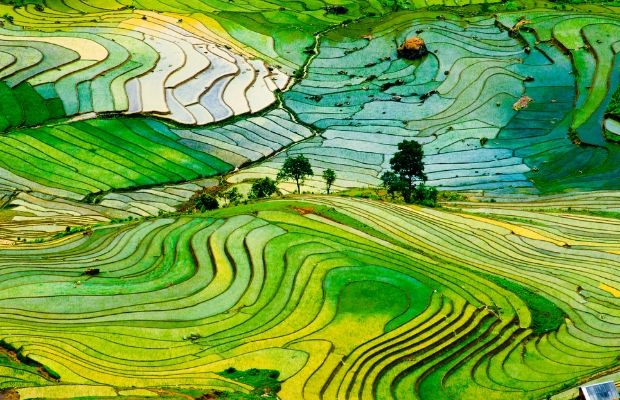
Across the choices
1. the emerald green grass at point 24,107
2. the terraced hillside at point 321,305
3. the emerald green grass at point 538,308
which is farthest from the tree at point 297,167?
the emerald green grass at point 24,107

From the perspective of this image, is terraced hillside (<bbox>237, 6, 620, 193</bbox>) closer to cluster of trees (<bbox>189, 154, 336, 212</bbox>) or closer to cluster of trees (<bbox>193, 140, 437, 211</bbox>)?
cluster of trees (<bbox>189, 154, 336, 212</bbox>)

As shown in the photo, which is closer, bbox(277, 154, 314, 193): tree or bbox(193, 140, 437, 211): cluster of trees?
bbox(193, 140, 437, 211): cluster of trees

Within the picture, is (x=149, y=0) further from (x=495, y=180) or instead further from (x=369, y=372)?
(x=369, y=372)

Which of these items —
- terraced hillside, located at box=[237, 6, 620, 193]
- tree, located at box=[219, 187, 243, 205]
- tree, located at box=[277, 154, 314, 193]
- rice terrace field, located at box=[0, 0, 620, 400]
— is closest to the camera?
rice terrace field, located at box=[0, 0, 620, 400]

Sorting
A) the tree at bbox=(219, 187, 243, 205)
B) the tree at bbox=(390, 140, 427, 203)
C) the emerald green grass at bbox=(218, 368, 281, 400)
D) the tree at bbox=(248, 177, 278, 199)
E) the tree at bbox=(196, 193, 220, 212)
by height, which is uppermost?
the tree at bbox=(390, 140, 427, 203)

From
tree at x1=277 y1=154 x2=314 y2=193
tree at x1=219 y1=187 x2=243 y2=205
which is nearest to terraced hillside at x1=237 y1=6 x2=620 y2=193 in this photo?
tree at x1=277 y1=154 x2=314 y2=193

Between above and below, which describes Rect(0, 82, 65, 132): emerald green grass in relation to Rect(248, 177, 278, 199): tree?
above

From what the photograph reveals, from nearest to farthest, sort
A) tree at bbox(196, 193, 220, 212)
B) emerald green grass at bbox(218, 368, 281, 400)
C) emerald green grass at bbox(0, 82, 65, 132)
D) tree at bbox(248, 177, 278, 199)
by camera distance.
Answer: emerald green grass at bbox(218, 368, 281, 400)
tree at bbox(196, 193, 220, 212)
tree at bbox(248, 177, 278, 199)
emerald green grass at bbox(0, 82, 65, 132)
